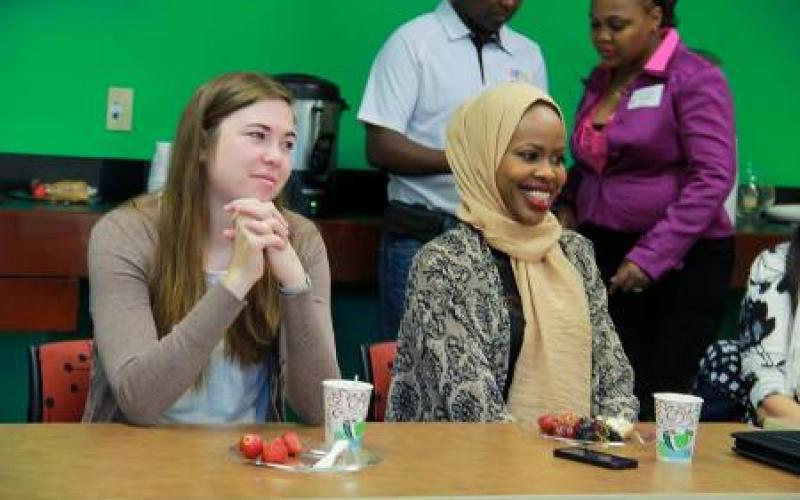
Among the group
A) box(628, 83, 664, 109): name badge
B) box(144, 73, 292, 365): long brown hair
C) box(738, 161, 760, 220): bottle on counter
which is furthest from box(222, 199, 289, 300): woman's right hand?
box(738, 161, 760, 220): bottle on counter

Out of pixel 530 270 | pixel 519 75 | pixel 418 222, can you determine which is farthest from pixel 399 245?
pixel 530 270

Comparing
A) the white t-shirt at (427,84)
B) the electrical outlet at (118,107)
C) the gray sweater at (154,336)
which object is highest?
the white t-shirt at (427,84)

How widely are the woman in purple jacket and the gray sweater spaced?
146cm

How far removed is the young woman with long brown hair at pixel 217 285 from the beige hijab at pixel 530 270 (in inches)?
17.6

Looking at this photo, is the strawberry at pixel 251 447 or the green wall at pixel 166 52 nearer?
the strawberry at pixel 251 447

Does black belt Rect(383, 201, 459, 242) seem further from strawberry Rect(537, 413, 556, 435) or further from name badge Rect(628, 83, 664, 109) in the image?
strawberry Rect(537, 413, 556, 435)

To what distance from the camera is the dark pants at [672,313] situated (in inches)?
149

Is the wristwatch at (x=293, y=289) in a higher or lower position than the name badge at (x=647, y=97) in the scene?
lower

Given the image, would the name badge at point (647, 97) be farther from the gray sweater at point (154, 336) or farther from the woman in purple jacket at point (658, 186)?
the gray sweater at point (154, 336)

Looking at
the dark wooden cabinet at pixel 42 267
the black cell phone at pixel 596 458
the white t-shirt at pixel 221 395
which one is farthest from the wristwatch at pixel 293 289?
the dark wooden cabinet at pixel 42 267

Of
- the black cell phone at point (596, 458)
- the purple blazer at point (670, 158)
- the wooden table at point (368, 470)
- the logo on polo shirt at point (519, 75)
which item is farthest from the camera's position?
the logo on polo shirt at point (519, 75)

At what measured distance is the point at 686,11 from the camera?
491 centimetres

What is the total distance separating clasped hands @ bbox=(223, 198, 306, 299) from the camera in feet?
7.40

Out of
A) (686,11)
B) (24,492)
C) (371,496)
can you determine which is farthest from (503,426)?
(686,11)
